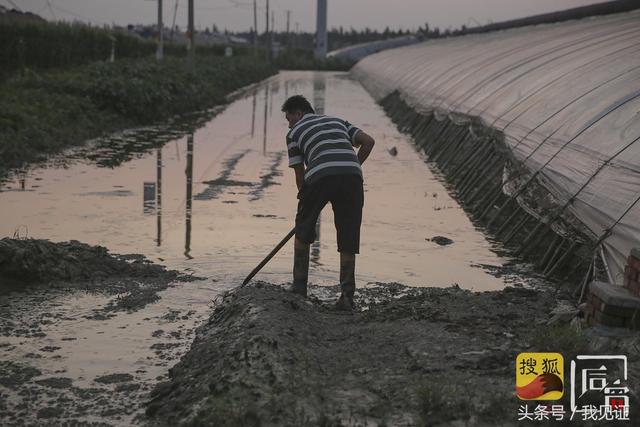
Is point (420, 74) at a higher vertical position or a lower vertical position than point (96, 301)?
higher

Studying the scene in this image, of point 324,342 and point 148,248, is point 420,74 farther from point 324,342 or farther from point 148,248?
point 324,342

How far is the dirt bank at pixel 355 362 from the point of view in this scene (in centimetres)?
413

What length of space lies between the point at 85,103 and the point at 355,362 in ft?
50.0

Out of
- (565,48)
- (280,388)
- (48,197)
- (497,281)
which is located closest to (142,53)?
(565,48)

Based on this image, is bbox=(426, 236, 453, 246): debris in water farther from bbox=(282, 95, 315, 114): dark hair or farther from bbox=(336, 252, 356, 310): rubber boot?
bbox=(282, 95, 315, 114): dark hair

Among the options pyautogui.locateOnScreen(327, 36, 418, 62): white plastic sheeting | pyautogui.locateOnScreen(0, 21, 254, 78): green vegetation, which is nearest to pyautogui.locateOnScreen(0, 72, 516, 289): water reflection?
pyautogui.locateOnScreen(0, 21, 254, 78): green vegetation

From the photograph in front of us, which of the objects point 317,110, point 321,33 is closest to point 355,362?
point 317,110

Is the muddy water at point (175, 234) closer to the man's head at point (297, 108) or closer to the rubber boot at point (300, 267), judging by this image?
the rubber boot at point (300, 267)

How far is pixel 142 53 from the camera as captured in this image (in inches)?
1981

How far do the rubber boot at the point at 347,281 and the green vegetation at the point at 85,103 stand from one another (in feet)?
23.8

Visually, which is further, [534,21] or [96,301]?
[534,21]

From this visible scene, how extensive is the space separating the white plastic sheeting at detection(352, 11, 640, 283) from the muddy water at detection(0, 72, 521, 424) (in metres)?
1.17

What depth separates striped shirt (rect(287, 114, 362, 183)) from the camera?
20.6 ft

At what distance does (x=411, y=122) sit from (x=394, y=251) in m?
13.3
